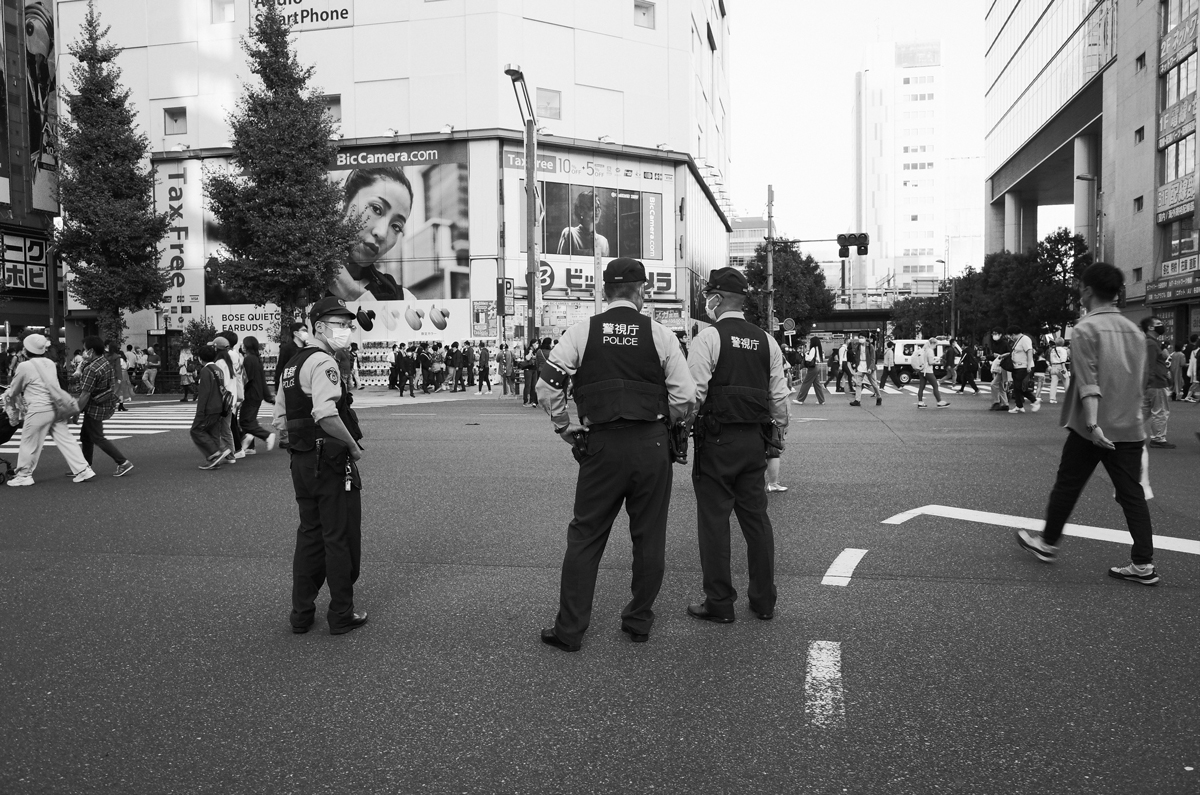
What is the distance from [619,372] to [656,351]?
0.67ft

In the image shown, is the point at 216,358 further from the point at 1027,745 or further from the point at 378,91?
the point at 378,91

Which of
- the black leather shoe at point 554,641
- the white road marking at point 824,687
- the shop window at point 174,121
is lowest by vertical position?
the white road marking at point 824,687

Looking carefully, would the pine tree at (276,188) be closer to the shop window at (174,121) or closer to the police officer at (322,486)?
the shop window at (174,121)

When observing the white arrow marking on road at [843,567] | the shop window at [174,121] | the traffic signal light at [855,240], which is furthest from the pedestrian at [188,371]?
the white arrow marking on road at [843,567]

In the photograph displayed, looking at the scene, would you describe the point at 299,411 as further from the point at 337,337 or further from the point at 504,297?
the point at 504,297

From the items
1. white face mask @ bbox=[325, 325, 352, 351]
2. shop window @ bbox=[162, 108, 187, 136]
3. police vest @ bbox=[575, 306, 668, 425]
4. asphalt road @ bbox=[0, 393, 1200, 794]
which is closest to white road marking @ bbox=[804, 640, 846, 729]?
asphalt road @ bbox=[0, 393, 1200, 794]

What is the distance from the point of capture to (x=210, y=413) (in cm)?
1148

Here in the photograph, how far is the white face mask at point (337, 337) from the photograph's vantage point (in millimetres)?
4948


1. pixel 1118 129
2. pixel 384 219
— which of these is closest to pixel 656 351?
pixel 384 219

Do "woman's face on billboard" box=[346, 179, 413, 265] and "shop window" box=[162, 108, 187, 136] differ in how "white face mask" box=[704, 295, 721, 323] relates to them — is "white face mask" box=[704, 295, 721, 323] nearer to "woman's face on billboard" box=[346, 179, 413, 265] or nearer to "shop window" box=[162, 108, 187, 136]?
"woman's face on billboard" box=[346, 179, 413, 265]

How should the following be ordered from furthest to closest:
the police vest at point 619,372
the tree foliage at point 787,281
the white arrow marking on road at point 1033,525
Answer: the tree foliage at point 787,281
the white arrow marking on road at point 1033,525
the police vest at point 619,372

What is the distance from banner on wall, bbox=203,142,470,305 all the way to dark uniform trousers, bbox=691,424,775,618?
33981 millimetres

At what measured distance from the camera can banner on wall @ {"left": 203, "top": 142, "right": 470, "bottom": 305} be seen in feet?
124

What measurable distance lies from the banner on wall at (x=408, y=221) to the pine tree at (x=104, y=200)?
21.2 ft
